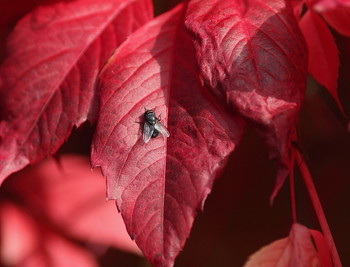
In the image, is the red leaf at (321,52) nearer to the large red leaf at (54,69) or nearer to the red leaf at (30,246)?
the large red leaf at (54,69)

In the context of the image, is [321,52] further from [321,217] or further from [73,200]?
[73,200]

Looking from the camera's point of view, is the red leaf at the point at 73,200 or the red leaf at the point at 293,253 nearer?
the red leaf at the point at 293,253

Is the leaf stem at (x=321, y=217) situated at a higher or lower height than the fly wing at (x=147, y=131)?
lower

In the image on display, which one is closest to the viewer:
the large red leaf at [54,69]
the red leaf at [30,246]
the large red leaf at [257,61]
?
the large red leaf at [257,61]

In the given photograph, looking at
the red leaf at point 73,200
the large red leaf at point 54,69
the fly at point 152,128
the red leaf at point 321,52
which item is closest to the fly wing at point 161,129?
the fly at point 152,128

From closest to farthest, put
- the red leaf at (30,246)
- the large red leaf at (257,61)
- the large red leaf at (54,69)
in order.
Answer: the large red leaf at (257,61), the large red leaf at (54,69), the red leaf at (30,246)

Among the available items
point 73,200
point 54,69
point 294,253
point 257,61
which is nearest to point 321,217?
point 294,253
